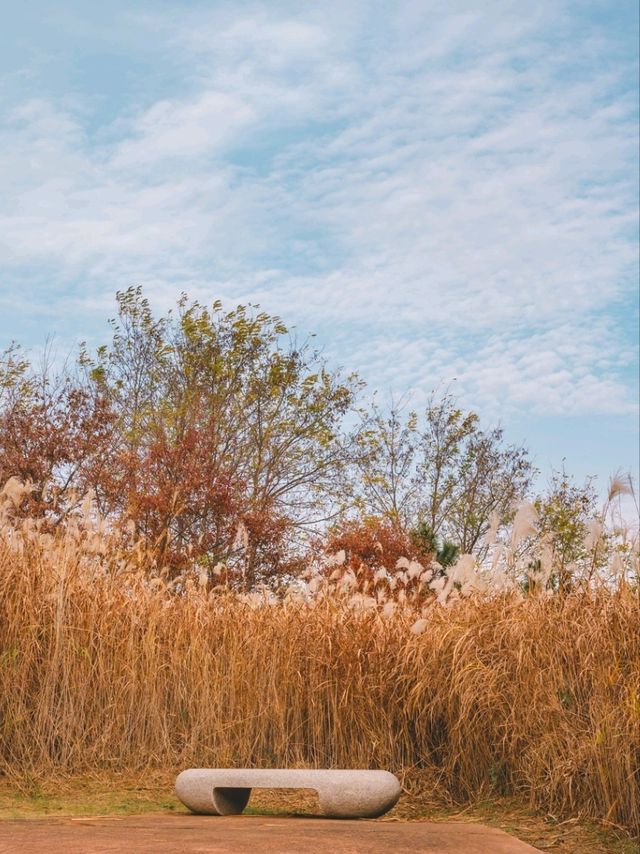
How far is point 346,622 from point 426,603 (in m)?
0.88

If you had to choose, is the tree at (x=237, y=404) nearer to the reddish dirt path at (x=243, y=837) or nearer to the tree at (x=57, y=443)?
the tree at (x=57, y=443)

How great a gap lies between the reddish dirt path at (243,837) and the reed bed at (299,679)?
1186 millimetres

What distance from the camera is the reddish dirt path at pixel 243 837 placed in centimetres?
349

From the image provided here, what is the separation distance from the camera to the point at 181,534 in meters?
14.6

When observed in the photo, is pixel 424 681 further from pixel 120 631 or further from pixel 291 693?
pixel 120 631

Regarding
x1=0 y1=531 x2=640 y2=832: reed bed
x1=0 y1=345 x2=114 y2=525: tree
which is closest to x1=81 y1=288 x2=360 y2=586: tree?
x1=0 y1=345 x2=114 y2=525: tree

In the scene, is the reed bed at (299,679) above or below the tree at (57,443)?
below

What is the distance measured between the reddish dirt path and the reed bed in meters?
1.19

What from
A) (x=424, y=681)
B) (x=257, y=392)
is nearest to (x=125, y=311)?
(x=257, y=392)

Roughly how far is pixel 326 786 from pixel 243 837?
3.10 feet

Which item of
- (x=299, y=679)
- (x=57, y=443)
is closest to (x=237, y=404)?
(x=57, y=443)

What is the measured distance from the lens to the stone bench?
452cm

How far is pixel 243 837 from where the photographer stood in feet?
12.3

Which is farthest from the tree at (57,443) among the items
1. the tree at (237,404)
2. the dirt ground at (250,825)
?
the dirt ground at (250,825)
